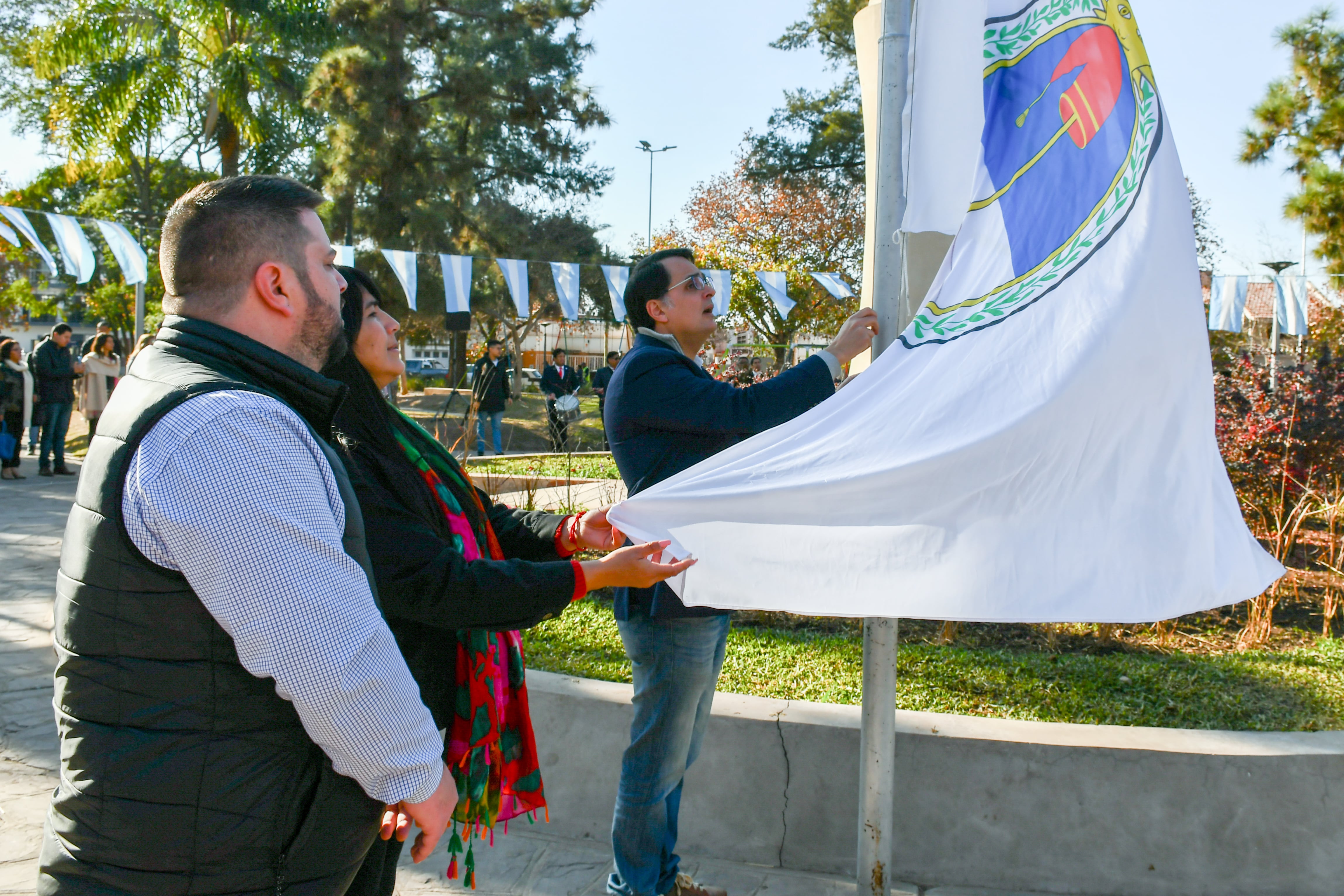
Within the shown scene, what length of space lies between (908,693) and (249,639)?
285 cm

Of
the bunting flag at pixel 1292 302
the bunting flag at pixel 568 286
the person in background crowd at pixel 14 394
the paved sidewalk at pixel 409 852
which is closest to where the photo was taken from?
the paved sidewalk at pixel 409 852

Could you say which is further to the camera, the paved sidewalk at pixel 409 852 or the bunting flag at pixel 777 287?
the bunting flag at pixel 777 287

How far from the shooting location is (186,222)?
4.90ft

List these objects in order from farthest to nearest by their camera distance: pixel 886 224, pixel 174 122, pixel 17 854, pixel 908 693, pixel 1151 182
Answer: pixel 174 122 → pixel 908 693 → pixel 17 854 → pixel 886 224 → pixel 1151 182

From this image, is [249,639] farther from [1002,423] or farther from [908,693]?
[908,693]

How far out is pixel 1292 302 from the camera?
14641mm

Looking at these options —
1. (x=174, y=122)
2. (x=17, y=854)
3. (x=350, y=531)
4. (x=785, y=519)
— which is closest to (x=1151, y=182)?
(x=785, y=519)

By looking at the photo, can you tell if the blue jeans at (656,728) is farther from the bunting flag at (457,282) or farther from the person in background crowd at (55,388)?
the person in background crowd at (55,388)

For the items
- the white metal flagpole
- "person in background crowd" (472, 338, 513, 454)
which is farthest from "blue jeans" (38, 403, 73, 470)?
the white metal flagpole

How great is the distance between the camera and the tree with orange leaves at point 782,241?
25594 mm

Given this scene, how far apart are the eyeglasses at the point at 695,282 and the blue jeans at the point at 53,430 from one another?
1198 centimetres

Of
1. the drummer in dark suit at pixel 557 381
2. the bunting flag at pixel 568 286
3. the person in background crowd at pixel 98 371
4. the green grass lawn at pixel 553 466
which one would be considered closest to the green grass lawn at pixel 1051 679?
the green grass lawn at pixel 553 466

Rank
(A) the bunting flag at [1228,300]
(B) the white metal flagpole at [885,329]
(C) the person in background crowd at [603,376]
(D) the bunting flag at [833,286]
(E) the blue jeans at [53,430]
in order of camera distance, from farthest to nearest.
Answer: (C) the person in background crowd at [603,376]
(D) the bunting flag at [833,286]
(A) the bunting flag at [1228,300]
(E) the blue jeans at [53,430]
(B) the white metal flagpole at [885,329]

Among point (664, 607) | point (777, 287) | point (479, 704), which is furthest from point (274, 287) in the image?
point (777, 287)
